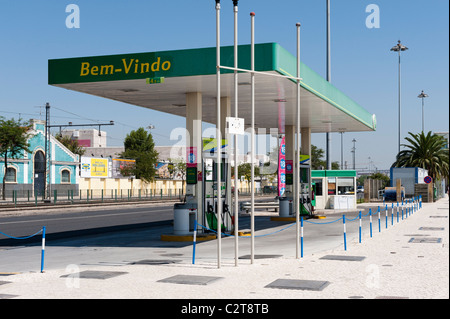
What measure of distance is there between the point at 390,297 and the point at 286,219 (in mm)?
19606

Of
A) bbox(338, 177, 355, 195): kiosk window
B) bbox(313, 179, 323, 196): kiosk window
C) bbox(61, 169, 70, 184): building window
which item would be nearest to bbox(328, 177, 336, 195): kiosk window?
bbox(338, 177, 355, 195): kiosk window

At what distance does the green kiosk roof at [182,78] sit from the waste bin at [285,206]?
7.15 metres

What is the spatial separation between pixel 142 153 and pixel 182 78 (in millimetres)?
84323

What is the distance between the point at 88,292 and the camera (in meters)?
9.73

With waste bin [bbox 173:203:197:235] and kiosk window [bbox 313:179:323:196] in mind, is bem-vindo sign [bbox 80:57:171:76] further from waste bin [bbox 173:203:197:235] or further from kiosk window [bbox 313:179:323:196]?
kiosk window [bbox 313:179:323:196]

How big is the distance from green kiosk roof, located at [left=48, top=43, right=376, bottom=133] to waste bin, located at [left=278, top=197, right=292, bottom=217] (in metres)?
7.15

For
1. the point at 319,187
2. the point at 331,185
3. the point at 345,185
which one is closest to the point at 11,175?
the point at 319,187

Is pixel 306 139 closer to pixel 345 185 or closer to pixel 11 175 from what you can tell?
pixel 345 185

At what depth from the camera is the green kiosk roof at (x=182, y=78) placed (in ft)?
53.1

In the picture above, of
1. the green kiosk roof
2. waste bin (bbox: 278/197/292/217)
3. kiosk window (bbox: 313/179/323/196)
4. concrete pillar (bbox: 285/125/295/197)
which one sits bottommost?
waste bin (bbox: 278/197/292/217)

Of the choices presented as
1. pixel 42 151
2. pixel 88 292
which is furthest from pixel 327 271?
pixel 42 151

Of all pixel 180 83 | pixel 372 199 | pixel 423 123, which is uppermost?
pixel 423 123

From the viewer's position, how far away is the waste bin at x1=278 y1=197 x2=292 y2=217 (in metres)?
28.9
